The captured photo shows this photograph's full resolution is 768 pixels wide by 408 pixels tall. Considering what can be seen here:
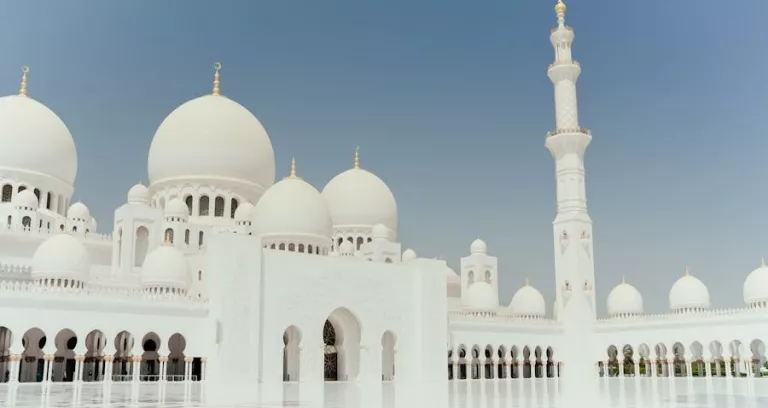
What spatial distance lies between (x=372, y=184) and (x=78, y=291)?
15546 mm

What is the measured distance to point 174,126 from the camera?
2795 centimetres

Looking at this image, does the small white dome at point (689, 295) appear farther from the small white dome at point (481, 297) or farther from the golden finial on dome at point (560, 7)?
the golden finial on dome at point (560, 7)

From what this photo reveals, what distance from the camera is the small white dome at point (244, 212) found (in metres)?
26.2

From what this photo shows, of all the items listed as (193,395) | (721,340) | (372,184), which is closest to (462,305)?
(372,184)

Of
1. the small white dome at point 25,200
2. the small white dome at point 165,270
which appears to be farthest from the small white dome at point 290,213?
the small white dome at point 25,200

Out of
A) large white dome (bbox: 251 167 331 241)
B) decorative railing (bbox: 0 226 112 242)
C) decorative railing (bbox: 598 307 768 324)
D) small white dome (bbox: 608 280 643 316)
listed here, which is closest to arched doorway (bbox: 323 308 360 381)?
large white dome (bbox: 251 167 331 241)

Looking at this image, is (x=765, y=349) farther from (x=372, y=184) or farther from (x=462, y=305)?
(x=372, y=184)

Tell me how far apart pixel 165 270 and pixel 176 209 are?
15.2ft

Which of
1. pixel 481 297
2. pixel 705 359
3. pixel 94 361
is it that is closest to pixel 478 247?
pixel 481 297

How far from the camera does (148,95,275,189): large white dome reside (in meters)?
27.2

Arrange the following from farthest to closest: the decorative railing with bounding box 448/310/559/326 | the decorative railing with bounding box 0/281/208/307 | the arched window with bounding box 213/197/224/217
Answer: the arched window with bounding box 213/197/224/217, the decorative railing with bounding box 448/310/559/326, the decorative railing with bounding box 0/281/208/307

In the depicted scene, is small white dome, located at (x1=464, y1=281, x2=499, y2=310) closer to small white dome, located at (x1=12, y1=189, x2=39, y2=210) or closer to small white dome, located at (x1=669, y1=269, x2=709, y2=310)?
small white dome, located at (x1=669, y1=269, x2=709, y2=310)

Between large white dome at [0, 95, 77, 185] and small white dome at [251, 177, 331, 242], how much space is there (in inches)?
294

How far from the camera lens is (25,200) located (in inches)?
960
